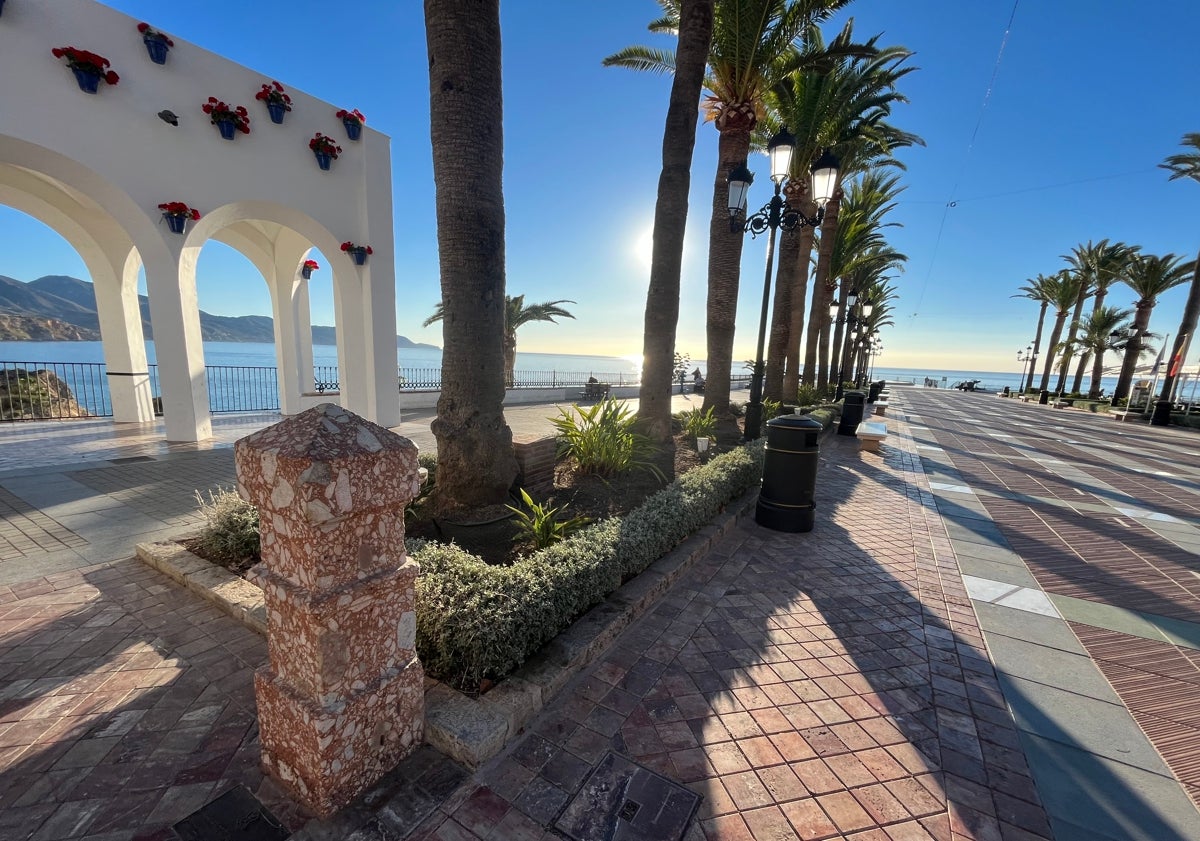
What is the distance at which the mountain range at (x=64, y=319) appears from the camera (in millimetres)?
27516

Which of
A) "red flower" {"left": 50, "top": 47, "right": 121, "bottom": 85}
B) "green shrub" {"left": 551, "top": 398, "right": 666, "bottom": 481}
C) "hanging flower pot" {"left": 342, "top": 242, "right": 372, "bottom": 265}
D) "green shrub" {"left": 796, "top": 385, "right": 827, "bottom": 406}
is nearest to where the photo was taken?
"green shrub" {"left": 551, "top": 398, "right": 666, "bottom": 481}

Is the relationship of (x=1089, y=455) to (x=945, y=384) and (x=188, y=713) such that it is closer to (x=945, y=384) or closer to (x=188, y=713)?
(x=188, y=713)

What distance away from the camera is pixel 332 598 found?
1596mm

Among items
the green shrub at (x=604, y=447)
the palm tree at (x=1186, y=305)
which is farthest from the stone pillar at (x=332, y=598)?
the palm tree at (x=1186, y=305)

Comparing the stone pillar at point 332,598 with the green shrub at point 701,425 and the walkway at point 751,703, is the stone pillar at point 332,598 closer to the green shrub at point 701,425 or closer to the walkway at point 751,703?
the walkway at point 751,703

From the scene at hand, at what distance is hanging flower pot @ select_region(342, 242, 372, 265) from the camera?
9.27m

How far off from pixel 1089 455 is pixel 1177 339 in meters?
16.8

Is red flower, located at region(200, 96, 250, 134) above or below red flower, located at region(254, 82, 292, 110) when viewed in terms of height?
below

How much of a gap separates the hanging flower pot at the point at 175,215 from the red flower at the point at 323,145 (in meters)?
2.53

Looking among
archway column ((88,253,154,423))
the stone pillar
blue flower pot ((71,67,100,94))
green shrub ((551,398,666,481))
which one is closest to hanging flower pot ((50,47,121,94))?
blue flower pot ((71,67,100,94))

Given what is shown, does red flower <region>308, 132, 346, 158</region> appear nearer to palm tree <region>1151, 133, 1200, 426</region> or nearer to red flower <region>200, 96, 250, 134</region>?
red flower <region>200, 96, 250, 134</region>

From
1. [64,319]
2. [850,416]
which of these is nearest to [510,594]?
[850,416]

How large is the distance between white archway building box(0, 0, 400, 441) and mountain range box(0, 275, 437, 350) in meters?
0.67

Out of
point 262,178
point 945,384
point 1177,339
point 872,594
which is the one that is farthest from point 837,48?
point 945,384
